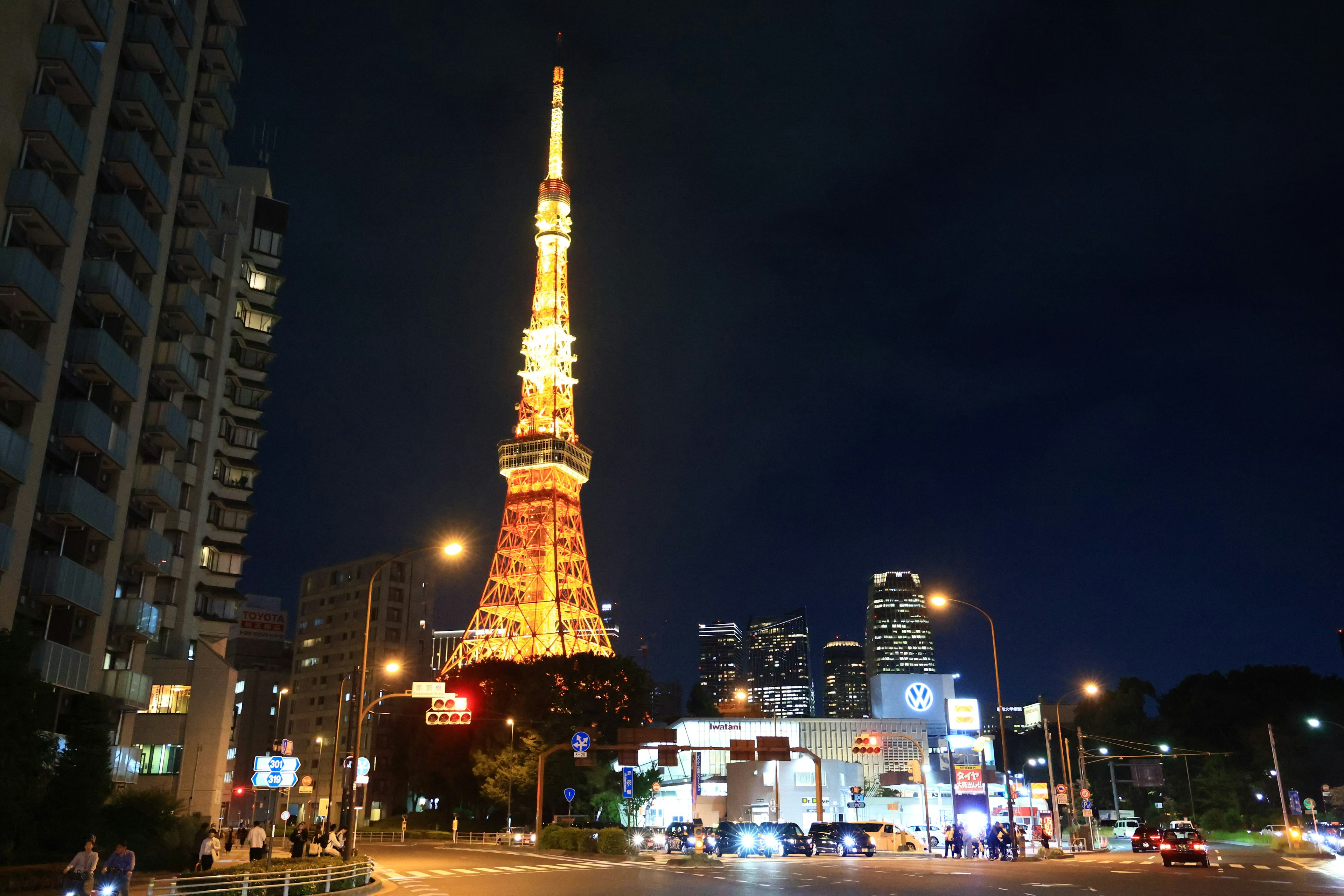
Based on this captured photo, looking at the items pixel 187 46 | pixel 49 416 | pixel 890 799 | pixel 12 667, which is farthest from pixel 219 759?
pixel 890 799

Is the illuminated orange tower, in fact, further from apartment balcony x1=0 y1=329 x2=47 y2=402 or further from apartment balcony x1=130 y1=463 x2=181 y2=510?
apartment balcony x1=0 y1=329 x2=47 y2=402

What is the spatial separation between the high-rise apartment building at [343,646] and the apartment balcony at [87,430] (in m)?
76.3

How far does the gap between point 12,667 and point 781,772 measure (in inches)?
2860

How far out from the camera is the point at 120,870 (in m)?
20.4

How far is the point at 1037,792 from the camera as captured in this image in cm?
5847

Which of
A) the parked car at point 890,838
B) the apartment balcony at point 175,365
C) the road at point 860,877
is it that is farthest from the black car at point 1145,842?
the apartment balcony at point 175,365

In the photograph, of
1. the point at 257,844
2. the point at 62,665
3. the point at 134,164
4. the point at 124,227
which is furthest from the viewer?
the point at 134,164

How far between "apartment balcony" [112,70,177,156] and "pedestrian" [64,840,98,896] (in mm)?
33046

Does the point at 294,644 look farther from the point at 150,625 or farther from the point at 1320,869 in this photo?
the point at 1320,869

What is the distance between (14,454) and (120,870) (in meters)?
19.4

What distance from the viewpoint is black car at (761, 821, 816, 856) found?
48.4 m

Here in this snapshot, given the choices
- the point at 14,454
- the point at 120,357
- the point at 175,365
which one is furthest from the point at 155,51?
the point at 14,454

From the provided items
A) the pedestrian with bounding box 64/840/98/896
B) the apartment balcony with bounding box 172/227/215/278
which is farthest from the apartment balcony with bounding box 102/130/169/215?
the pedestrian with bounding box 64/840/98/896

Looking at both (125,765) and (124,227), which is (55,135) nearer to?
(124,227)
